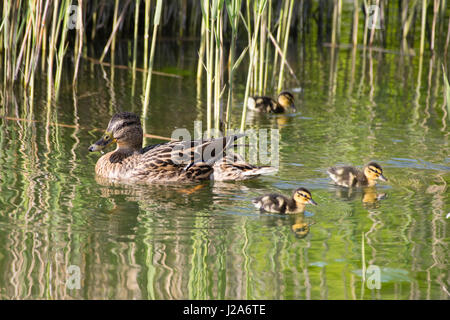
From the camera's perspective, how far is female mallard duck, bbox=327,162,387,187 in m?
5.25

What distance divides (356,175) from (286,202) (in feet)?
2.62

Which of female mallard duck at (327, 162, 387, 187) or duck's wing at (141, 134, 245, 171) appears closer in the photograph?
female mallard duck at (327, 162, 387, 187)

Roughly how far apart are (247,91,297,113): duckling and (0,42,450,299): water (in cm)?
10

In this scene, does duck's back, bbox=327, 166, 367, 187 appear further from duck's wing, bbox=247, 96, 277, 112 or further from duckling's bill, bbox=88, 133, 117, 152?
duck's wing, bbox=247, 96, 277, 112

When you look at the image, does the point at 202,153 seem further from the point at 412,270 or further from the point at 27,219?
the point at 412,270

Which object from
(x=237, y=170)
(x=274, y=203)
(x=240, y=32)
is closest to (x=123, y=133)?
(x=237, y=170)

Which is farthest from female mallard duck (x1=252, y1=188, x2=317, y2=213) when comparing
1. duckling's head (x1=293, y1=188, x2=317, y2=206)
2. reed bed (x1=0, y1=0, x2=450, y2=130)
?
reed bed (x1=0, y1=0, x2=450, y2=130)

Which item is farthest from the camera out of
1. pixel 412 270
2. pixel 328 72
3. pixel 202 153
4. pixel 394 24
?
pixel 394 24

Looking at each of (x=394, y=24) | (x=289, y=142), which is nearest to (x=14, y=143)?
(x=289, y=142)

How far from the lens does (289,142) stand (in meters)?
6.64

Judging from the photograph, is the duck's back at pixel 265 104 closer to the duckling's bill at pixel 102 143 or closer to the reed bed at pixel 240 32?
the reed bed at pixel 240 32

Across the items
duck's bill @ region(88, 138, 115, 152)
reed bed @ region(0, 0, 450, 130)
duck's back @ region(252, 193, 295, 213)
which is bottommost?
duck's back @ region(252, 193, 295, 213)

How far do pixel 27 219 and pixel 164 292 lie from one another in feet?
4.42

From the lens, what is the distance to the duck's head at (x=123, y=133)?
5.81 meters
